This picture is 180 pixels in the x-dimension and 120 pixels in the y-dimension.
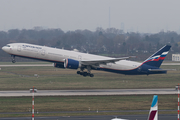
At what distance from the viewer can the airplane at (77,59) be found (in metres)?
48.2

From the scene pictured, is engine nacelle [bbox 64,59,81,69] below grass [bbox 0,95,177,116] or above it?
above

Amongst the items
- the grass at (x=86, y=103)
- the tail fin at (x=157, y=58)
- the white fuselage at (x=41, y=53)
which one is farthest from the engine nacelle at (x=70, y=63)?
the tail fin at (x=157, y=58)

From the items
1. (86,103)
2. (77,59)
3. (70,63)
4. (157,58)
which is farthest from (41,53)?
(157,58)

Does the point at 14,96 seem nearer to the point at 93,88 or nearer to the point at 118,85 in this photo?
the point at 93,88

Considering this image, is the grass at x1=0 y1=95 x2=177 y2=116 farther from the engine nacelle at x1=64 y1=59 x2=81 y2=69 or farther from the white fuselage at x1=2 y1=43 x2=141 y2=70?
the white fuselage at x1=2 y1=43 x2=141 y2=70

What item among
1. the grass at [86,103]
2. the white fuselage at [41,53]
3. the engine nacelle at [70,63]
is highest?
the white fuselage at [41,53]

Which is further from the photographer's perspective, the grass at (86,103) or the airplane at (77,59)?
the airplane at (77,59)

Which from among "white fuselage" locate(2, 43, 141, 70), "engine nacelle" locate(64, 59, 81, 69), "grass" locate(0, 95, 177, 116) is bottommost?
"grass" locate(0, 95, 177, 116)

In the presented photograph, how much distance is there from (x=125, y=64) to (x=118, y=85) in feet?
15.2

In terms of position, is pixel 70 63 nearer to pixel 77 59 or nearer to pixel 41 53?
pixel 77 59

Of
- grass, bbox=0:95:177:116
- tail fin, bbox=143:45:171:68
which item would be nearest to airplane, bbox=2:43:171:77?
tail fin, bbox=143:45:171:68

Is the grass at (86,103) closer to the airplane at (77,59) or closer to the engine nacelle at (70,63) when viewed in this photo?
the engine nacelle at (70,63)

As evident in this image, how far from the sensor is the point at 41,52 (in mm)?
48562

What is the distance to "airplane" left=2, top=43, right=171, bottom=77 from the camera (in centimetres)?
4819
